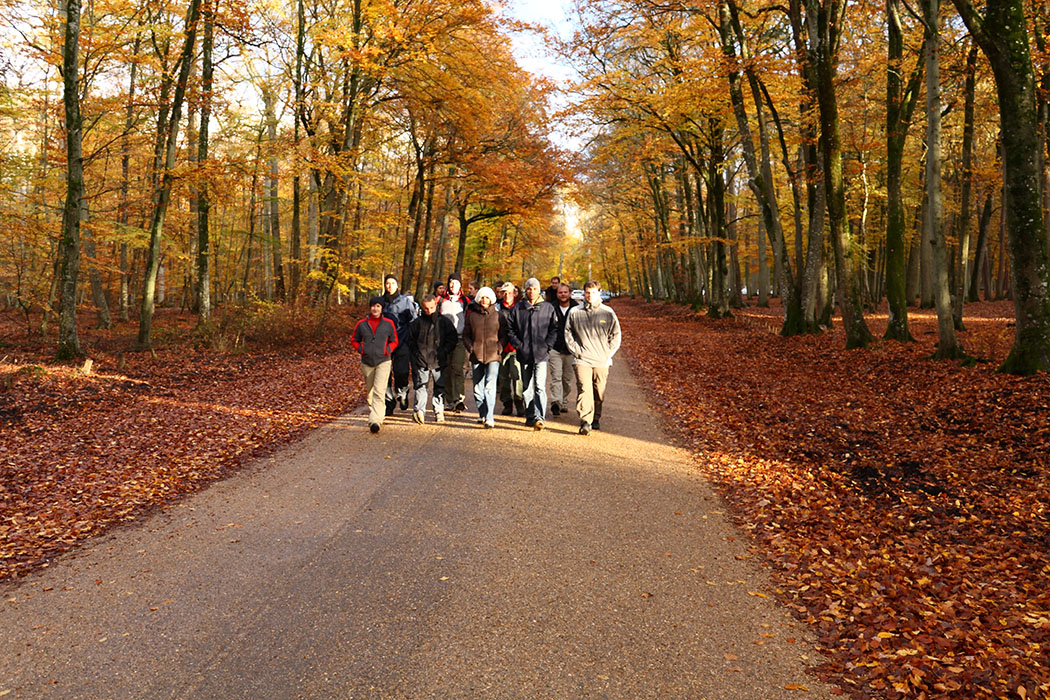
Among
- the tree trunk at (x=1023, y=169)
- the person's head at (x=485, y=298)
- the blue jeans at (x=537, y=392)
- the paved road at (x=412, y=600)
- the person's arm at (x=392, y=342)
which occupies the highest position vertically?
the tree trunk at (x=1023, y=169)

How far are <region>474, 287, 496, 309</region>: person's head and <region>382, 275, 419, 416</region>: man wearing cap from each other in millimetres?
1330

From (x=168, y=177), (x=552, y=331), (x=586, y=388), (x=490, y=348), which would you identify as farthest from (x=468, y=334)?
(x=168, y=177)

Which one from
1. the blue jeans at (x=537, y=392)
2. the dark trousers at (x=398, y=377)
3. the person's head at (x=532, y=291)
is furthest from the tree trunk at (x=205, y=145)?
the blue jeans at (x=537, y=392)

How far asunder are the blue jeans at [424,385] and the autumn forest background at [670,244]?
165 centimetres

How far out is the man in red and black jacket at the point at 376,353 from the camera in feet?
29.3

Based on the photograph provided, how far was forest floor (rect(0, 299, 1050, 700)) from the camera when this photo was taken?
12.9 feet

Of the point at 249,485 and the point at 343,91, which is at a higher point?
the point at 343,91

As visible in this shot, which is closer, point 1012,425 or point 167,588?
point 167,588

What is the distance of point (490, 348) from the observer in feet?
31.1

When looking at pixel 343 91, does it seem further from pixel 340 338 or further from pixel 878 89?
pixel 878 89

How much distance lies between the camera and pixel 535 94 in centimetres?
2533

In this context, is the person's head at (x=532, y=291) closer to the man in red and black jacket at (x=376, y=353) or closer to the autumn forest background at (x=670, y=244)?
the man in red and black jacket at (x=376, y=353)

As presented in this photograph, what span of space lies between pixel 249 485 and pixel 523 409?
15.6ft

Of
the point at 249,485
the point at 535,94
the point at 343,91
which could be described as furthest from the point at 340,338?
the point at 249,485
